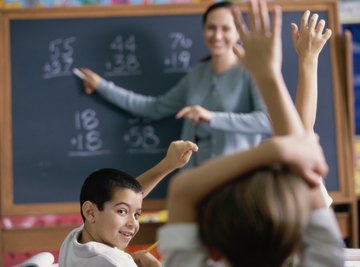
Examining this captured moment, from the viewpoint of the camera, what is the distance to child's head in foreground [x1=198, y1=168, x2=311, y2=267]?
905 mm

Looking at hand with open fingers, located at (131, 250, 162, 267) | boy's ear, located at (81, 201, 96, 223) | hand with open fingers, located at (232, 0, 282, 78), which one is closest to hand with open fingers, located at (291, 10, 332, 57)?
hand with open fingers, located at (232, 0, 282, 78)

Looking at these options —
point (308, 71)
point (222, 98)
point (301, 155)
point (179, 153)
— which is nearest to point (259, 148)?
point (301, 155)

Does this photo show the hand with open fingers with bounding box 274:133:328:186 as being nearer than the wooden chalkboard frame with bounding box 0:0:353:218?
Yes

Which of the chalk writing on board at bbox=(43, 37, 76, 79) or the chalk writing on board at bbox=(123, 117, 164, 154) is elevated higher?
the chalk writing on board at bbox=(43, 37, 76, 79)

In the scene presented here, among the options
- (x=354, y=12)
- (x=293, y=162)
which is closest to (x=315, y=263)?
(x=293, y=162)

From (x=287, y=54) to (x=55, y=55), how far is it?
1.27 metres

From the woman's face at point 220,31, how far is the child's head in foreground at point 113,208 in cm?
205

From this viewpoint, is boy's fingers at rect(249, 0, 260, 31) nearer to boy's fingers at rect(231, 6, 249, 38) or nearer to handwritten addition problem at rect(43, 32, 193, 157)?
boy's fingers at rect(231, 6, 249, 38)

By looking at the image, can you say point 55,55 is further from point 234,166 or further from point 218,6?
point 234,166

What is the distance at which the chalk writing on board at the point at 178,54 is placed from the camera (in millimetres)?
3922

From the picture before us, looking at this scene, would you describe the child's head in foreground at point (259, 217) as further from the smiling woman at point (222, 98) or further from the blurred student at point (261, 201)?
the smiling woman at point (222, 98)

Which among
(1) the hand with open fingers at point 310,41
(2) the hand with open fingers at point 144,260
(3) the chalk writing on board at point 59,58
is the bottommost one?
(2) the hand with open fingers at point 144,260

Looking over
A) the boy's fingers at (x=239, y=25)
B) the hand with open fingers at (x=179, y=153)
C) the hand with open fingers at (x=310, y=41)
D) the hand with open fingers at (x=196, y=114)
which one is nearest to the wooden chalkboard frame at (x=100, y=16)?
the hand with open fingers at (x=196, y=114)

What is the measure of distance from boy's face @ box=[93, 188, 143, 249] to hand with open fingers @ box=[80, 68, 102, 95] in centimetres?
220
